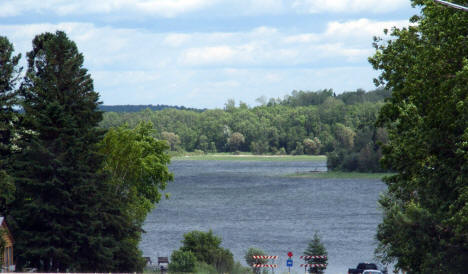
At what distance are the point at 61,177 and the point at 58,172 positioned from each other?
439mm

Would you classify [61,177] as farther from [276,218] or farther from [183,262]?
[276,218]

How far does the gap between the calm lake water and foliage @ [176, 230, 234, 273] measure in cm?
1115

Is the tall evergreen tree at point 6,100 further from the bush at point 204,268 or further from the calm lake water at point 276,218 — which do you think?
the calm lake water at point 276,218

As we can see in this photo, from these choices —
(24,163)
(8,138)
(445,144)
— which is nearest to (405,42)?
(445,144)

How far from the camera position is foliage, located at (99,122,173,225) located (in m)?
57.2

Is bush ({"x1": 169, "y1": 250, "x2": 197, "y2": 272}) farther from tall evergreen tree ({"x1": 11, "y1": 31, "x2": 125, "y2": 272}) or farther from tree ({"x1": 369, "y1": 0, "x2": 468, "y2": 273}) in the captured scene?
tree ({"x1": 369, "y1": 0, "x2": 468, "y2": 273})

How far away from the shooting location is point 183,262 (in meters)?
51.3

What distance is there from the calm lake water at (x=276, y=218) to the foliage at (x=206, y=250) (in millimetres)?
11148

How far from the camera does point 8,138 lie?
46031mm

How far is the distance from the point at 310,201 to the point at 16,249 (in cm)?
11086

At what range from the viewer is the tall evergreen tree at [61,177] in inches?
1666

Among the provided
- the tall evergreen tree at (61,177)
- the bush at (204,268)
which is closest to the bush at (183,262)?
the bush at (204,268)

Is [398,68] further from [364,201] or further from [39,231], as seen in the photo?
[364,201]

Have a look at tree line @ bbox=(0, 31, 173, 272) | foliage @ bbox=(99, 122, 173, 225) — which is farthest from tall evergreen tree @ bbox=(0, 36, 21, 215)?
foliage @ bbox=(99, 122, 173, 225)
